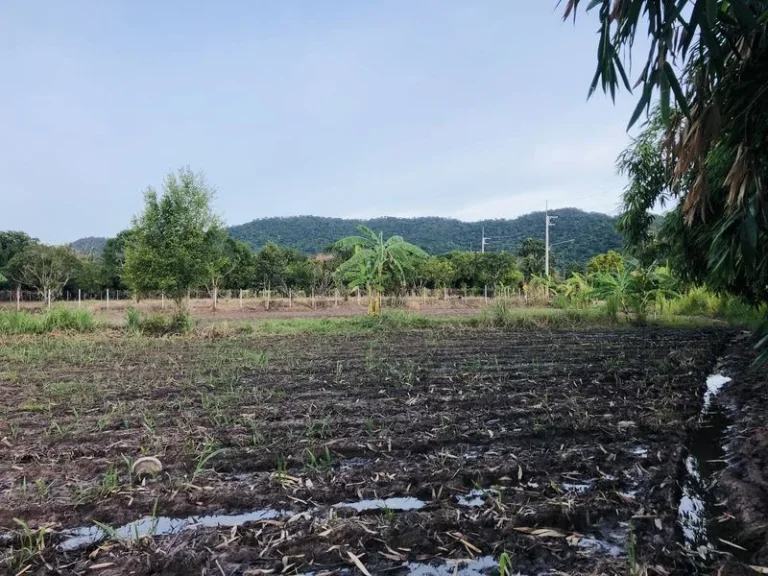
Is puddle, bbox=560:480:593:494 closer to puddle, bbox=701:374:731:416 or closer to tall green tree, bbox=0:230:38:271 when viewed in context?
puddle, bbox=701:374:731:416

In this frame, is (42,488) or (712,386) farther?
(712,386)

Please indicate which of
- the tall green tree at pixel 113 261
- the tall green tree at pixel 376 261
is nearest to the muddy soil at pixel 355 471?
the tall green tree at pixel 376 261

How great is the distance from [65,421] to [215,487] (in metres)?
2.44

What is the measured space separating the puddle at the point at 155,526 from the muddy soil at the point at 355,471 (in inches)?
0.5

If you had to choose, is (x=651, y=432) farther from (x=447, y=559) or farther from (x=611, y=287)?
(x=611, y=287)

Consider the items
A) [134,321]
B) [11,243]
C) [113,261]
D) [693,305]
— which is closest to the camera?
[134,321]

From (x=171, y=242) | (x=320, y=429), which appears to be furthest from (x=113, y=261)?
(x=320, y=429)

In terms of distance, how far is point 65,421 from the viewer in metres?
5.01

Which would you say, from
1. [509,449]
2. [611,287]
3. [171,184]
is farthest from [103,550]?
[611,287]

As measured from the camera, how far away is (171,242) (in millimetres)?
15367

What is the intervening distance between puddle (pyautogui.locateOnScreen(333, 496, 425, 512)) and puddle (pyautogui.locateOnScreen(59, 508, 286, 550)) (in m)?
0.39

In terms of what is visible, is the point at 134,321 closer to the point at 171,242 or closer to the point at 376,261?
the point at 171,242

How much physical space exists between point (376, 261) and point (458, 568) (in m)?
16.2

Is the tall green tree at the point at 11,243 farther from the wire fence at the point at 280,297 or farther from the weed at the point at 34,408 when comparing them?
the weed at the point at 34,408
